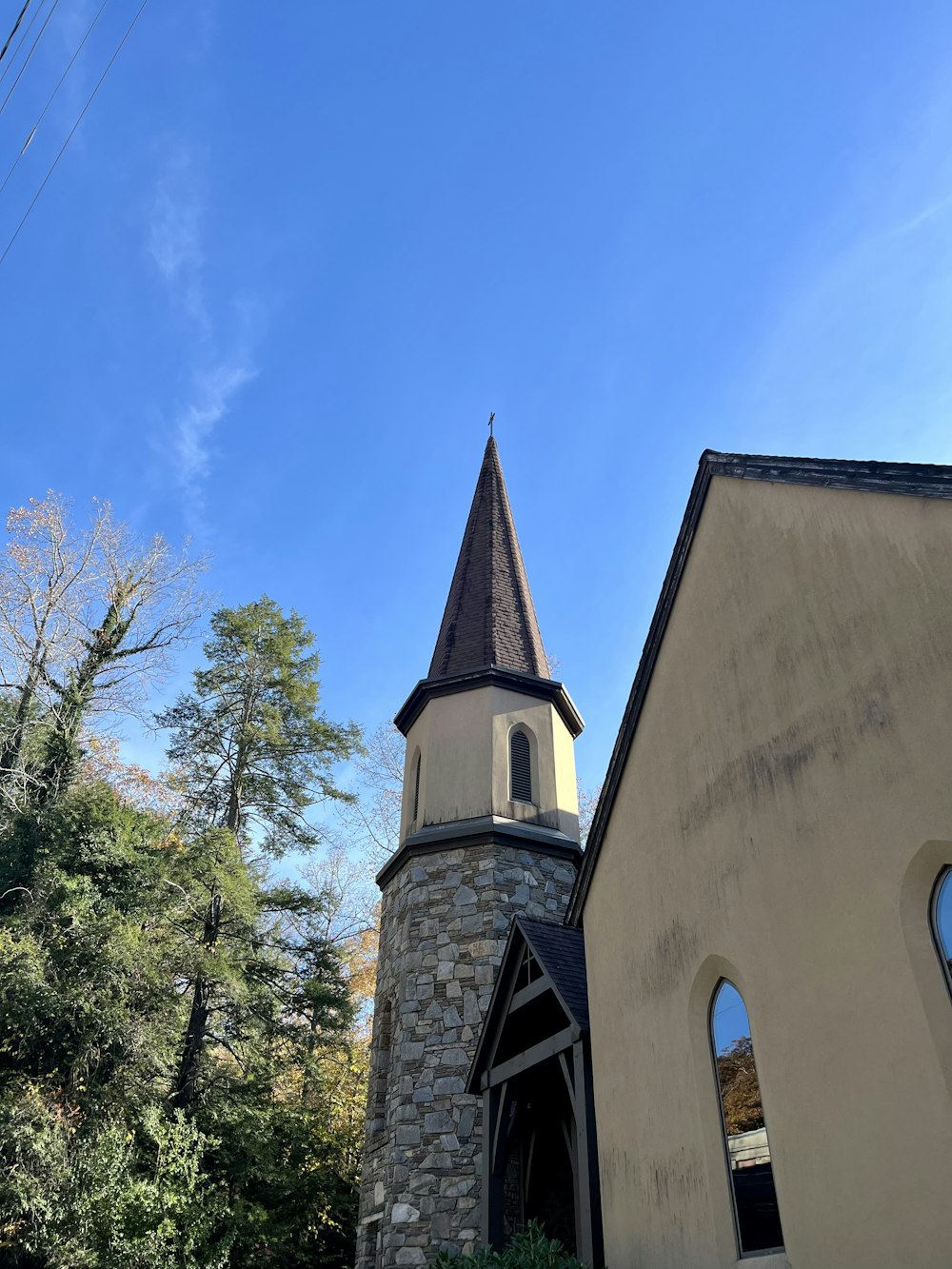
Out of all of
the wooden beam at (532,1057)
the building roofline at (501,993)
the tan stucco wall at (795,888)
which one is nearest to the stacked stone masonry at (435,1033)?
the building roofline at (501,993)

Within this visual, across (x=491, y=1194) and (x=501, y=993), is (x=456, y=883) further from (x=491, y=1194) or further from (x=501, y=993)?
(x=491, y=1194)

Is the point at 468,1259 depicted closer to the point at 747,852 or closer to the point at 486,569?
the point at 747,852

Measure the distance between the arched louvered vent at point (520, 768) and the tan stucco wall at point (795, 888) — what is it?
576cm

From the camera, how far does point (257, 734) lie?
20.1m

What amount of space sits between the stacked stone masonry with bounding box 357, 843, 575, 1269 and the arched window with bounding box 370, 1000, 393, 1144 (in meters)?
0.02

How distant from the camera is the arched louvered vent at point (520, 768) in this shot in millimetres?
14766

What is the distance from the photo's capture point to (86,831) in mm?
14906

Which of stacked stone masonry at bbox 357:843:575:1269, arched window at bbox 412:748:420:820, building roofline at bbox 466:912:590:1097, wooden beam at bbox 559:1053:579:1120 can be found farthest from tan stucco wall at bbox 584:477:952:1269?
arched window at bbox 412:748:420:820

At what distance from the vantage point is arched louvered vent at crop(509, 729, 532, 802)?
14766mm

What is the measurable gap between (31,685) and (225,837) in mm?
6268

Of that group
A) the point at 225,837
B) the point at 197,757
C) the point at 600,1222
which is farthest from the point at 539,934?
the point at 197,757

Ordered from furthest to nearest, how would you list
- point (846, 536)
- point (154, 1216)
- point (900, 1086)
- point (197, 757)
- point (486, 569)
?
point (197, 757)
point (486, 569)
point (154, 1216)
point (846, 536)
point (900, 1086)

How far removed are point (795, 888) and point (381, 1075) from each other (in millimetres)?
9208

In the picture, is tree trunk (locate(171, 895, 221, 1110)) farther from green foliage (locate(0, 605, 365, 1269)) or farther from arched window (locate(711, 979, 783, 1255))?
arched window (locate(711, 979, 783, 1255))
